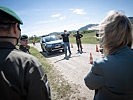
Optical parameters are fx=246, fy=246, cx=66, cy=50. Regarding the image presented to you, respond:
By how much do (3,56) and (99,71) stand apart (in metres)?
0.94

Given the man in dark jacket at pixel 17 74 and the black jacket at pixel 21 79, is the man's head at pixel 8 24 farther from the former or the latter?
the black jacket at pixel 21 79

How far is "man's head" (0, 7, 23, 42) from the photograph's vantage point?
205cm

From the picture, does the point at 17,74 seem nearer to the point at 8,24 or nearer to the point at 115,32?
the point at 8,24

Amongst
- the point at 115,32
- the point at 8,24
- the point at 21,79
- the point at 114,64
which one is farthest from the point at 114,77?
the point at 8,24

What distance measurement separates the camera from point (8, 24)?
2.08 metres

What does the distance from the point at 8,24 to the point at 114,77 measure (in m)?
1.11

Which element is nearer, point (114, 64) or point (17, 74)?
point (17, 74)

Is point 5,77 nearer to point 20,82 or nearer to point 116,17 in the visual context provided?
point 20,82

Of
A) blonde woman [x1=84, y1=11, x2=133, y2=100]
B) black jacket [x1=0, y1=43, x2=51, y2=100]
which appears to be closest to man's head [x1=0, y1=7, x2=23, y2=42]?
black jacket [x1=0, y1=43, x2=51, y2=100]

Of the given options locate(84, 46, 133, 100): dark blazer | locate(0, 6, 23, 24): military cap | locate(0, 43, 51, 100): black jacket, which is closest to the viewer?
locate(0, 43, 51, 100): black jacket

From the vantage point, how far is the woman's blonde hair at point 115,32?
2.48m

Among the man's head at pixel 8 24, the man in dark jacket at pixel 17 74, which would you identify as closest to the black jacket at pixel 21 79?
the man in dark jacket at pixel 17 74

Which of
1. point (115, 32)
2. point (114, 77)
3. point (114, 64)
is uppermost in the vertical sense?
point (115, 32)

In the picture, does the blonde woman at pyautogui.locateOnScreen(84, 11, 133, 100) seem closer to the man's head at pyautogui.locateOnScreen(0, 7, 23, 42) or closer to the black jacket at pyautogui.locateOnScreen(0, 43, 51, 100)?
the black jacket at pyautogui.locateOnScreen(0, 43, 51, 100)
